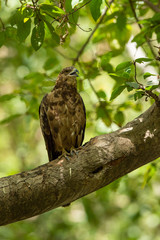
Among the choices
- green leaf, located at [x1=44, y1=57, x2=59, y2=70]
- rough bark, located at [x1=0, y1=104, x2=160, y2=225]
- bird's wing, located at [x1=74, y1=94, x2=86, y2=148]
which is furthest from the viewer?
bird's wing, located at [x1=74, y1=94, x2=86, y2=148]

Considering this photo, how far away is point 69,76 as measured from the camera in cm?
520

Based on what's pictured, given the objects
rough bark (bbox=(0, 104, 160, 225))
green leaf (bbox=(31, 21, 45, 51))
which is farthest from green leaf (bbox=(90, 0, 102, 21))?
rough bark (bbox=(0, 104, 160, 225))

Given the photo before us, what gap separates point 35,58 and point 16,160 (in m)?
2.92

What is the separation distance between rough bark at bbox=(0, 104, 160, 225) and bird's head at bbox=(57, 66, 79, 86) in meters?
1.73

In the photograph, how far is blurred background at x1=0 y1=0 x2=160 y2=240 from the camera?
15.1ft

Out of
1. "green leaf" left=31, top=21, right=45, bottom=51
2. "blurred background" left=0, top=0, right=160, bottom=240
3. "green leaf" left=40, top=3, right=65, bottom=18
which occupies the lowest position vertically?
"blurred background" left=0, top=0, right=160, bottom=240

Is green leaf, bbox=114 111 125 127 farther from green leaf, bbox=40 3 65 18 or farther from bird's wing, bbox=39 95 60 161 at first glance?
green leaf, bbox=40 3 65 18

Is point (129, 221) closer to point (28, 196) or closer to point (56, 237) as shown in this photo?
point (56, 237)

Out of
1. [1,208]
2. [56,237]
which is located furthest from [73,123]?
[56,237]

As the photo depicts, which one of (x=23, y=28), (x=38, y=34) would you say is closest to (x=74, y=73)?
(x=38, y=34)

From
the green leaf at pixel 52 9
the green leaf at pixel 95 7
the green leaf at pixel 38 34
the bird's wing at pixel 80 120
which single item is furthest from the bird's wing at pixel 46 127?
the green leaf at pixel 95 7

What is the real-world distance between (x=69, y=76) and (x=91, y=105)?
625 millimetres

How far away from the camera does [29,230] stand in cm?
664

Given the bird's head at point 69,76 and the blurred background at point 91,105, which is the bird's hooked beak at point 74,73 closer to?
the bird's head at point 69,76
